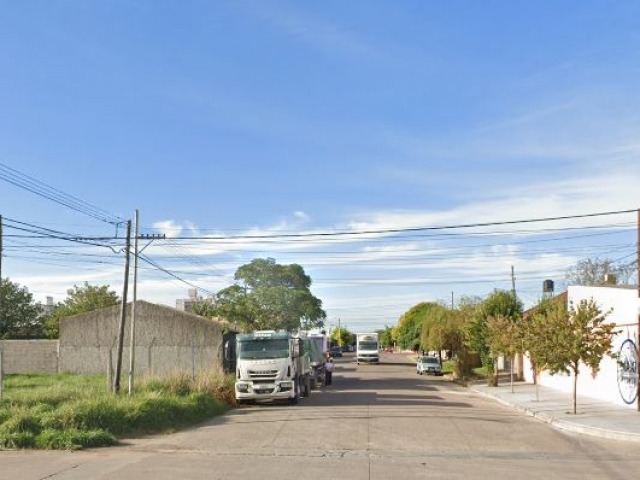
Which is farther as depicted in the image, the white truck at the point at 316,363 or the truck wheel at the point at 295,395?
the white truck at the point at 316,363

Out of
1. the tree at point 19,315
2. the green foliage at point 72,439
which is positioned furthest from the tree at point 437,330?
the tree at point 19,315

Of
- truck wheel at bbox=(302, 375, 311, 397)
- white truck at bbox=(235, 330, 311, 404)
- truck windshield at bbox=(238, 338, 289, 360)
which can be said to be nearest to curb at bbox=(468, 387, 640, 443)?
white truck at bbox=(235, 330, 311, 404)

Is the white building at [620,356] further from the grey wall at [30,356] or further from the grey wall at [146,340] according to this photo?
the grey wall at [30,356]

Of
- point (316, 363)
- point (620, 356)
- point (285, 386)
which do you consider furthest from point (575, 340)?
point (316, 363)

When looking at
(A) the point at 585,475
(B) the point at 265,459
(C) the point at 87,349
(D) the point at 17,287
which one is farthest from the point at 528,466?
(D) the point at 17,287

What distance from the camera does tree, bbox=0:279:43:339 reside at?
7544 centimetres

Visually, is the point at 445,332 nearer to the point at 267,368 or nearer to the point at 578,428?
the point at 267,368

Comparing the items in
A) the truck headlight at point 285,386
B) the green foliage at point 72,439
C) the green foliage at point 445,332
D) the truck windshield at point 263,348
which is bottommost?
the green foliage at point 72,439

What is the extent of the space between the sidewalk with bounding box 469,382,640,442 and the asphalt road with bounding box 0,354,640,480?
64 cm

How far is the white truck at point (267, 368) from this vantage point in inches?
1047

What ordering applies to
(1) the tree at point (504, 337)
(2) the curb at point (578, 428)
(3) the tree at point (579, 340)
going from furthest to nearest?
(1) the tree at point (504, 337) < (3) the tree at point (579, 340) < (2) the curb at point (578, 428)

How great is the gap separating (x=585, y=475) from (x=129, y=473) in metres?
7.68

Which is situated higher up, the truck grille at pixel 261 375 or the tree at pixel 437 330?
the tree at pixel 437 330

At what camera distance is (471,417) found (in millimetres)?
22297
